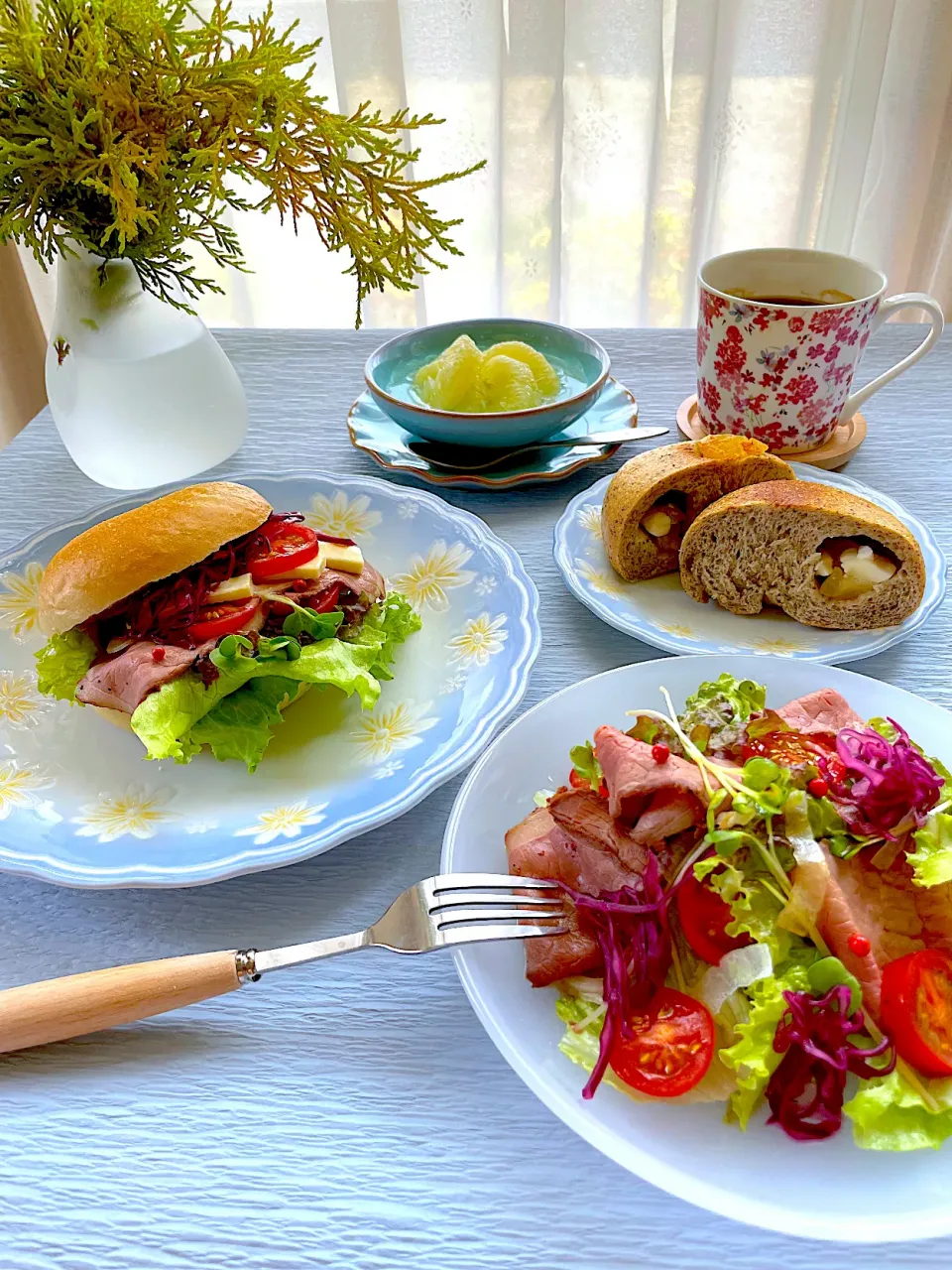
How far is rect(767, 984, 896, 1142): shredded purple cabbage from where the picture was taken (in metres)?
0.77

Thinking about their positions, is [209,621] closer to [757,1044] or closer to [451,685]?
[451,685]

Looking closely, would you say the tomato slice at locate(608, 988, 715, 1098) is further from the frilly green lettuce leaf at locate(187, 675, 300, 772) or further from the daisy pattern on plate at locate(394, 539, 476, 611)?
the daisy pattern on plate at locate(394, 539, 476, 611)

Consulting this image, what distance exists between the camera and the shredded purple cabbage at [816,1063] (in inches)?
30.5

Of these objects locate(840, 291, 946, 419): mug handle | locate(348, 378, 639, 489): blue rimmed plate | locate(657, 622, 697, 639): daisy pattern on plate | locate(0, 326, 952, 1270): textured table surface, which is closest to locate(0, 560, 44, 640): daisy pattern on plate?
locate(0, 326, 952, 1270): textured table surface

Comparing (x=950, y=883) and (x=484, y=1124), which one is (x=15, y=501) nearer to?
(x=484, y=1124)

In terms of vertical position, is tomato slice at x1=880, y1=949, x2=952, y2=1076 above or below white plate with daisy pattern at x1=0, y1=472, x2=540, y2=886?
above

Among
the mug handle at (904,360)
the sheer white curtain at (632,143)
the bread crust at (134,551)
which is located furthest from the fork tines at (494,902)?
the sheer white curtain at (632,143)

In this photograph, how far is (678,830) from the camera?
3.09ft

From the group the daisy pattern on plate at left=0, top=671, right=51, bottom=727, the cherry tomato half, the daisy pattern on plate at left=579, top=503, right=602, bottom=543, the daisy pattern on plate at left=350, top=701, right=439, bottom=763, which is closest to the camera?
the cherry tomato half

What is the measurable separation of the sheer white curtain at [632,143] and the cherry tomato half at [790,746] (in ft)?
8.89

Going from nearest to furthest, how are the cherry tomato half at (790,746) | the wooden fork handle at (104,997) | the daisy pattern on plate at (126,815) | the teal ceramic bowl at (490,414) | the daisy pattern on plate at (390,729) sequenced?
the wooden fork handle at (104,997) < the cherry tomato half at (790,746) < the daisy pattern on plate at (126,815) < the daisy pattern on plate at (390,729) < the teal ceramic bowl at (490,414)

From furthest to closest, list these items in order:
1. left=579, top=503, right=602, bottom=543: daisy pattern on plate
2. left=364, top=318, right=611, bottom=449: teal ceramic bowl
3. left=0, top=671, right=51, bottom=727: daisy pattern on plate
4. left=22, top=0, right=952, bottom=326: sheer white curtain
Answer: left=22, top=0, right=952, bottom=326: sheer white curtain
left=364, top=318, right=611, bottom=449: teal ceramic bowl
left=579, top=503, right=602, bottom=543: daisy pattern on plate
left=0, top=671, right=51, bottom=727: daisy pattern on plate

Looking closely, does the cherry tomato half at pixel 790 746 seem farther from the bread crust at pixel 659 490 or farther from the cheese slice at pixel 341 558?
Result: the cheese slice at pixel 341 558

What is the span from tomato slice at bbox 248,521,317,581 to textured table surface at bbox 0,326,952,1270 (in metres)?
0.44
